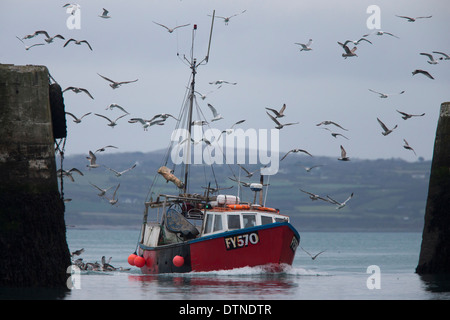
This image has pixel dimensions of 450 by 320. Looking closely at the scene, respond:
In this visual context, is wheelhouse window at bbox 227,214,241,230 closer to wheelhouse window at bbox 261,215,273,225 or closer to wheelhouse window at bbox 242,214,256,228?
wheelhouse window at bbox 242,214,256,228

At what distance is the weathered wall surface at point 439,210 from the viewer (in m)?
34.3

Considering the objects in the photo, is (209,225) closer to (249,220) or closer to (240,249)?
(249,220)

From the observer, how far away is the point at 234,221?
37.6 meters

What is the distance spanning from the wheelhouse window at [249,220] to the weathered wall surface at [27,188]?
11.6 meters

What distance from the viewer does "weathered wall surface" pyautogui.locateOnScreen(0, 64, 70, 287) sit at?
2691 centimetres

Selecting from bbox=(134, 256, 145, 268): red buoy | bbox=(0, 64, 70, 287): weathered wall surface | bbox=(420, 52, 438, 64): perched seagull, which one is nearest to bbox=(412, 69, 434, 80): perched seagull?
bbox=(420, 52, 438, 64): perched seagull

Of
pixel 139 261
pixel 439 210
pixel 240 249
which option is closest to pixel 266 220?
pixel 240 249

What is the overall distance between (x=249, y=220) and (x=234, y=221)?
655mm

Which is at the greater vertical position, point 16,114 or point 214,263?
point 16,114

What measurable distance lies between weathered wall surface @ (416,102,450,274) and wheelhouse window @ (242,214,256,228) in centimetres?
705

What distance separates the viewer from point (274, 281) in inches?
1395
